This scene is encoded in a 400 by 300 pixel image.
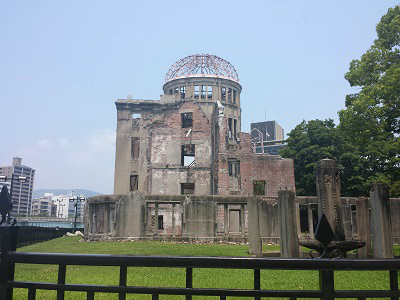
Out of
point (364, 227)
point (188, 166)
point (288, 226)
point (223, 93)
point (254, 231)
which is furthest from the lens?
point (223, 93)

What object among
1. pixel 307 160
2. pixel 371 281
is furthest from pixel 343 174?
pixel 371 281

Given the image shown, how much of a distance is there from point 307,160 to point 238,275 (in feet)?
111

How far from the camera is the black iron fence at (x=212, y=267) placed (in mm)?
2611

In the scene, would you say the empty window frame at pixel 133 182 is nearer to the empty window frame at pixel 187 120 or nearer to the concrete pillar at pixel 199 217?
the empty window frame at pixel 187 120

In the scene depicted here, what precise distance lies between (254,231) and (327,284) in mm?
12953

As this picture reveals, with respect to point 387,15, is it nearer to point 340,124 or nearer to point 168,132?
point 340,124

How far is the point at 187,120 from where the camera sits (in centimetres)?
4225

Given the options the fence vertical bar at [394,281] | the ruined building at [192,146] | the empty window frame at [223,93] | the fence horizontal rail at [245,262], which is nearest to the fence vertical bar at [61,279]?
the fence horizontal rail at [245,262]

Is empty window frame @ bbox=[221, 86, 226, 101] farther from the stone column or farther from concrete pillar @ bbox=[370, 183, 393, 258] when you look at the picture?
concrete pillar @ bbox=[370, 183, 393, 258]

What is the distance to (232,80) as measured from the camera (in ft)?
160

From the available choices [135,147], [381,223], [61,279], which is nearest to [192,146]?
[135,147]

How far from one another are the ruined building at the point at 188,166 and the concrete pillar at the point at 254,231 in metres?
7.68

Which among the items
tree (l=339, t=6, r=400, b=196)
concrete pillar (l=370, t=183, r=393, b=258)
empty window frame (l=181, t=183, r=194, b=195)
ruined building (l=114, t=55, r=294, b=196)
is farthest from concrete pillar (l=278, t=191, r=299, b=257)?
empty window frame (l=181, t=183, r=194, b=195)

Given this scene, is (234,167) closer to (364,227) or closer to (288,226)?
(364,227)
